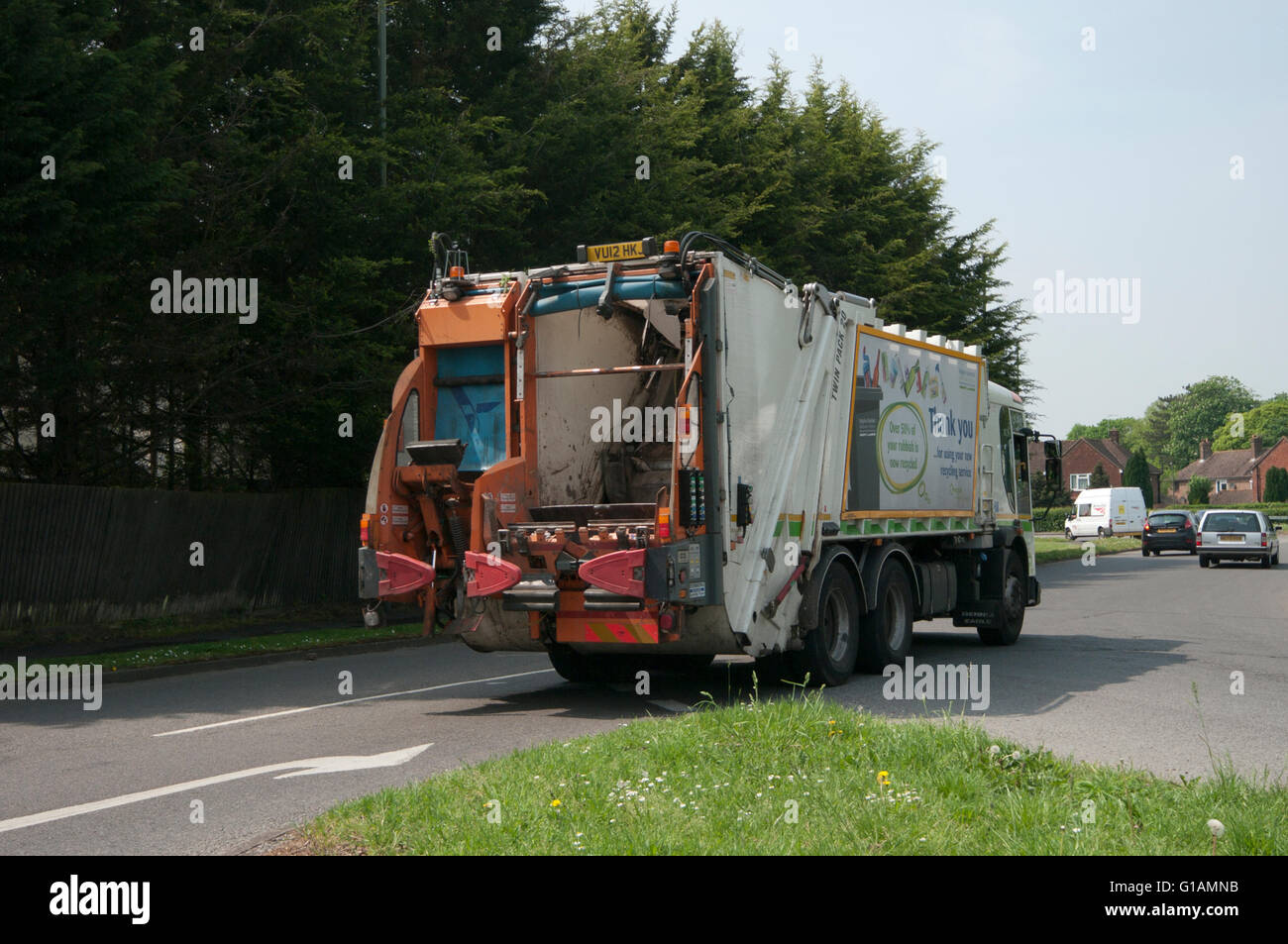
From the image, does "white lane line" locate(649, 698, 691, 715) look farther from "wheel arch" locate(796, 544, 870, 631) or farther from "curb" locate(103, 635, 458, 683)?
"curb" locate(103, 635, 458, 683)

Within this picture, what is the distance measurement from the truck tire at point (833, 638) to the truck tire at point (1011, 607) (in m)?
4.11

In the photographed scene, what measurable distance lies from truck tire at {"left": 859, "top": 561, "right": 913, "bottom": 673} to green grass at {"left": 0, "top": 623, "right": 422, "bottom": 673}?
23.7ft

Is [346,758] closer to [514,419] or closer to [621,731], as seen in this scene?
[621,731]

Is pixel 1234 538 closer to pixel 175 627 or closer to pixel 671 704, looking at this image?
pixel 175 627

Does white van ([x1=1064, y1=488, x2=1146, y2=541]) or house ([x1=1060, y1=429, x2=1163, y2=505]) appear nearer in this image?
white van ([x1=1064, y1=488, x2=1146, y2=541])

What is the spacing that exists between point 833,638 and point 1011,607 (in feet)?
16.0

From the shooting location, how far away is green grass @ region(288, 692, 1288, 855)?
17.1ft

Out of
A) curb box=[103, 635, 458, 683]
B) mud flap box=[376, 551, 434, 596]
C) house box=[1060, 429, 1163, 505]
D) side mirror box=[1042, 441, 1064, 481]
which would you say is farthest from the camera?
house box=[1060, 429, 1163, 505]

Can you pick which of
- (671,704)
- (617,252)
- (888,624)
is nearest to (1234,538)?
(888,624)

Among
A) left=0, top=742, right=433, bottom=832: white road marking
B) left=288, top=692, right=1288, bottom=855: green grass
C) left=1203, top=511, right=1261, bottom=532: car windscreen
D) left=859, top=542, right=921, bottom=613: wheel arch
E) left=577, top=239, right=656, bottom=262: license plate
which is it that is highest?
left=577, top=239, right=656, bottom=262: license plate

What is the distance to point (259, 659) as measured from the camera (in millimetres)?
14789

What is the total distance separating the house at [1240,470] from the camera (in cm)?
11838

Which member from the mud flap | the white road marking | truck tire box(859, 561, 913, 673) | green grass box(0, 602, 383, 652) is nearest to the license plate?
the mud flap
